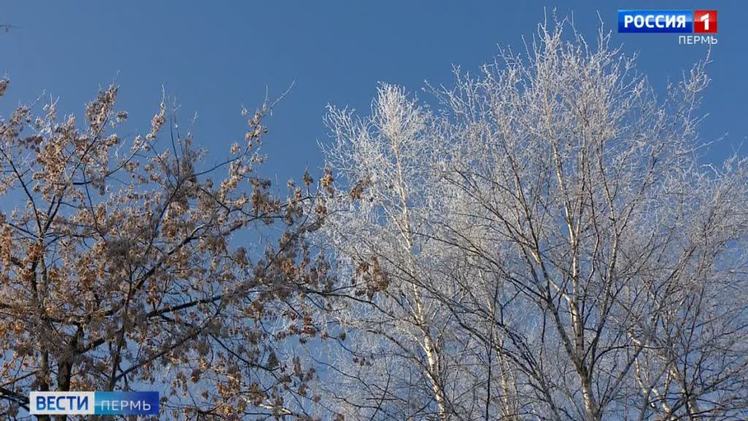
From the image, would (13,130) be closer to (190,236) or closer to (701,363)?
(190,236)

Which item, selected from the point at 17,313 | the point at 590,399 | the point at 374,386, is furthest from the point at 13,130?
the point at 590,399

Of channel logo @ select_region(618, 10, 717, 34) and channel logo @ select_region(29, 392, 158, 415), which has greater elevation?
channel logo @ select_region(618, 10, 717, 34)

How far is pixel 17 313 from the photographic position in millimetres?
7582

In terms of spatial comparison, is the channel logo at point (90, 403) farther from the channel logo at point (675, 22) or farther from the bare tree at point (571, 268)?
the channel logo at point (675, 22)

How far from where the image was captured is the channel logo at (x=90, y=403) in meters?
7.39

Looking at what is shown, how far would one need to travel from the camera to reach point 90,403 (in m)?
7.70

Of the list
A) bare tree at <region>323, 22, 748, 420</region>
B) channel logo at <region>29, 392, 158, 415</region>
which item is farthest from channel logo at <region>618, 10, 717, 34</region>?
channel logo at <region>29, 392, 158, 415</region>

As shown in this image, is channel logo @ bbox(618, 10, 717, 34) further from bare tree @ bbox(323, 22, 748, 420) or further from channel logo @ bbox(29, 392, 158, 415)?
channel logo @ bbox(29, 392, 158, 415)

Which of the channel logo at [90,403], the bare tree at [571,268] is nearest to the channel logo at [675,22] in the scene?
the bare tree at [571,268]

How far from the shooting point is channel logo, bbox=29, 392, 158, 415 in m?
7.39

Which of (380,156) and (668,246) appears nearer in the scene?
(668,246)

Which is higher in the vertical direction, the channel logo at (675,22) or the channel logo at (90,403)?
the channel logo at (675,22)

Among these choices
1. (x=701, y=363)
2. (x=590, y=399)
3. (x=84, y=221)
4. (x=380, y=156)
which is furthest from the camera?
(x=380, y=156)

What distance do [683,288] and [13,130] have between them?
7.11 m
